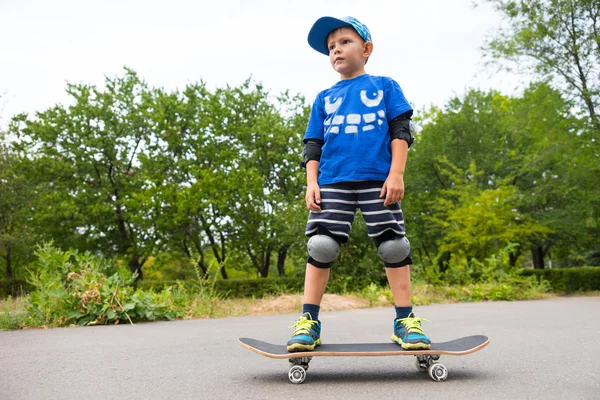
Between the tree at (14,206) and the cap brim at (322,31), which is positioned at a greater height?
the tree at (14,206)

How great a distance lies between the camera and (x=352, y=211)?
3.01 metres

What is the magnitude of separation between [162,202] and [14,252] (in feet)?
24.7

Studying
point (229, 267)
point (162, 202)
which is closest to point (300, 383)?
point (162, 202)

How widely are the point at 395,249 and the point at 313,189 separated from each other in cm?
56

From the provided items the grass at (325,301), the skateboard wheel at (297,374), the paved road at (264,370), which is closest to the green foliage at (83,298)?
the grass at (325,301)

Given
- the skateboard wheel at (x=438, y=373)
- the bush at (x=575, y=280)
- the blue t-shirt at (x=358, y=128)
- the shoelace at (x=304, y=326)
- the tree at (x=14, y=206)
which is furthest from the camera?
the tree at (x=14, y=206)

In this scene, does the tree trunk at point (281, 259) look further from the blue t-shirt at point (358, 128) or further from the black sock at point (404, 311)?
the black sock at point (404, 311)

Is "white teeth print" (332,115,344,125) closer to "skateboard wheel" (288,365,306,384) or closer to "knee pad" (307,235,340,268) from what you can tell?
"knee pad" (307,235,340,268)

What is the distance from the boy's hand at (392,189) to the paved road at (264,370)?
92 centimetres

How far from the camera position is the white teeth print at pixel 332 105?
320cm

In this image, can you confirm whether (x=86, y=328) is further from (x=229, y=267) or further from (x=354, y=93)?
(x=229, y=267)

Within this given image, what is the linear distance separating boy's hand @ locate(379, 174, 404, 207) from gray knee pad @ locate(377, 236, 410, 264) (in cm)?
21

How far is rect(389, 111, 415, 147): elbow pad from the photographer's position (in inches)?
122

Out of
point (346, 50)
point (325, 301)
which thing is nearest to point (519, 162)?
point (325, 301)
